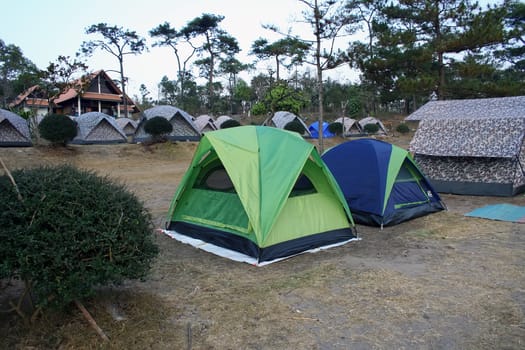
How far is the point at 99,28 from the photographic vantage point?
29.9m

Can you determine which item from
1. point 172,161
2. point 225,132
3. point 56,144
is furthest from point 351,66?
point 56,144

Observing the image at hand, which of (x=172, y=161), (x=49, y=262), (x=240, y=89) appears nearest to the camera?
(x=49, y=262)

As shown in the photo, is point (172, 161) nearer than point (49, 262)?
No

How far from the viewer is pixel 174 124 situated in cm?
2106

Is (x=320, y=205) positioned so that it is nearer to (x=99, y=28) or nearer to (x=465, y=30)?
(x=465, y=30)

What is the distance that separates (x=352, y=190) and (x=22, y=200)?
17.9ft

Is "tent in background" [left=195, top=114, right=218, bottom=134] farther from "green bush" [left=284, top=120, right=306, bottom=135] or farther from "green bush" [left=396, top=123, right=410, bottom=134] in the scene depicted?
"green bush" [left=396, top=123, right=410, bottom=134]

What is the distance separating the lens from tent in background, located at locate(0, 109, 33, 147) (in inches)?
623

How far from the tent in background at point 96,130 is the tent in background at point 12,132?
8.21ft

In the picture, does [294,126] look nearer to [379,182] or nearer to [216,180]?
[379,182]

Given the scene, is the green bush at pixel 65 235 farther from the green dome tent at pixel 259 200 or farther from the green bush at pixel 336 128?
the green bush at pixel 336 128

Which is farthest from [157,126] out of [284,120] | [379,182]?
[379,182]

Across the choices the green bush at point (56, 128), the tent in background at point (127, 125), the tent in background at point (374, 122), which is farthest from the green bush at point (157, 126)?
the tent in background at point (374, 122)

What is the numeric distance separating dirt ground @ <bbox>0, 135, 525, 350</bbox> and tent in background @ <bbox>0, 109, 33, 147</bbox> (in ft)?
44.2
